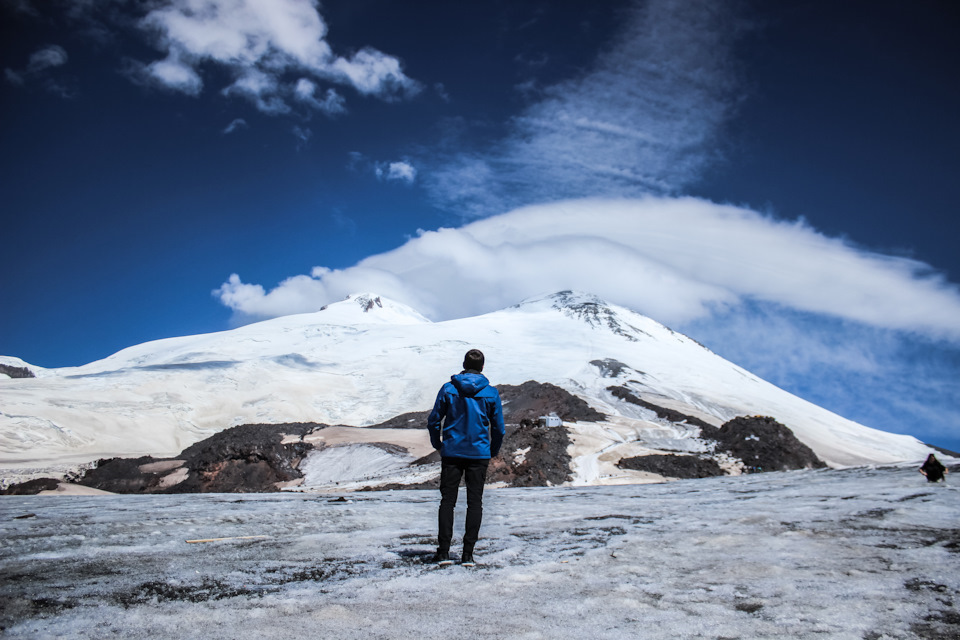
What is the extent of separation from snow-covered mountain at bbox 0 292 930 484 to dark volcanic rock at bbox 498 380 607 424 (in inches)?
89.0

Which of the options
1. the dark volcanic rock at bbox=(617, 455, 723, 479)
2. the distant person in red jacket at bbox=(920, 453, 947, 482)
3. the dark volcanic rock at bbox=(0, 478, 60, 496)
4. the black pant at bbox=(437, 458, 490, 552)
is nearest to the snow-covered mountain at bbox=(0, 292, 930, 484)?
the dark volcanic rock at bbox=(617, 455, 723, 479)

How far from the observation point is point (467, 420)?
15.9 ft

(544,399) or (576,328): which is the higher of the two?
(576,328)

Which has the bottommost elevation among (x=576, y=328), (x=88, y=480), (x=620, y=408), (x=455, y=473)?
(x=88, y=480)

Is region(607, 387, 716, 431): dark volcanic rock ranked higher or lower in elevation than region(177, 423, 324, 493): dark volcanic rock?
higher

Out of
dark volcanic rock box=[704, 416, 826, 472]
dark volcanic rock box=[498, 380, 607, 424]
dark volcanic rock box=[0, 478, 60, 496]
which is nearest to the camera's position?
A: dark volcanic rock box=[0, 478, 60, 496]

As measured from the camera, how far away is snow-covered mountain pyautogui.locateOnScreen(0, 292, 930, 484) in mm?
37938

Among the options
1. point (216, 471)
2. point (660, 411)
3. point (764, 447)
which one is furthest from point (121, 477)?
point (660, 411)

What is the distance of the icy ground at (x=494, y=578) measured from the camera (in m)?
3.00

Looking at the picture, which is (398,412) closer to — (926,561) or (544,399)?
(544,399)

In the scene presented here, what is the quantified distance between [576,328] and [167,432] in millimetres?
67640

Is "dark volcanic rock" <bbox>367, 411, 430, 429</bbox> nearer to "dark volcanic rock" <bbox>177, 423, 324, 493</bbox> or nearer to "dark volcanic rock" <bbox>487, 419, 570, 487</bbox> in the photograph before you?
"dark volcanic rock" <bbox>177, 423, 324, 493</bbox>

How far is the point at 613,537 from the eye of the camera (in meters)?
5.98

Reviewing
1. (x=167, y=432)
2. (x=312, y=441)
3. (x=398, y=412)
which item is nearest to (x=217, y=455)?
(x=312, y=441)
